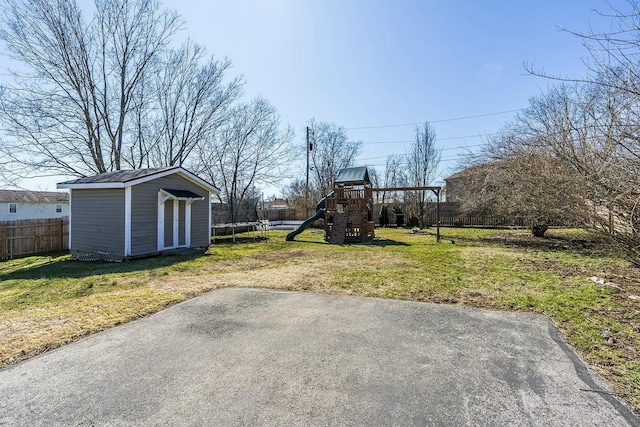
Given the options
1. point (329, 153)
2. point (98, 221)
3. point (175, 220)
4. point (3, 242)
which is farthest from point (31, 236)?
point (329, 153)

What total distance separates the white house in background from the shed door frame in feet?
68.2

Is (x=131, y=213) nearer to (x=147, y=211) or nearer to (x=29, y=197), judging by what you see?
(x=147, y=211)

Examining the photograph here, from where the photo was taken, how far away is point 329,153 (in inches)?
1186

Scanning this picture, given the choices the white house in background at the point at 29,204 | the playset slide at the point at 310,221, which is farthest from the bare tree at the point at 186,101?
the white house in background at the point at 29,204

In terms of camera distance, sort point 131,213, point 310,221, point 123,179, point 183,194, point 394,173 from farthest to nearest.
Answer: point 394,173 < point 310,221 < point 183,194 < point 131,213 < point 123,179

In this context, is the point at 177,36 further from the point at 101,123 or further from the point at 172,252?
the point at 172,252

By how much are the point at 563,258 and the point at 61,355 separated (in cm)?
1054

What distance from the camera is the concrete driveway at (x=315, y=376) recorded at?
2.02 meters

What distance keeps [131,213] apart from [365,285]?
7.32 m

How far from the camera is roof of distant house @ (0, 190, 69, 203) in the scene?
23.8 metres

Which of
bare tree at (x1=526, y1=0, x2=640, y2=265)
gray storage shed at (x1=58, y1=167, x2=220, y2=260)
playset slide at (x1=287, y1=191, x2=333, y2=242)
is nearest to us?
bare tree at (x1=526, y1=0, x2=640, y2=265)

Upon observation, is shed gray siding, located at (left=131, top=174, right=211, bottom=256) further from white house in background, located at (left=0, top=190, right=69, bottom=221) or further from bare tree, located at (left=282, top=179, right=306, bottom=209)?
white house in background, located at (left=0, top=190, right=69, bottom=221)

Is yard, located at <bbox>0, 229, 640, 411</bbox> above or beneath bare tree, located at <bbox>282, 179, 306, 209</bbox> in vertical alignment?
beneath

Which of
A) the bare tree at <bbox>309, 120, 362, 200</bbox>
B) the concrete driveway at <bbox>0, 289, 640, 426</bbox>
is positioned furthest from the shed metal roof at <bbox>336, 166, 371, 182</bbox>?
the bare tree at <bbox>309, 120, 362, 200</bbox>
